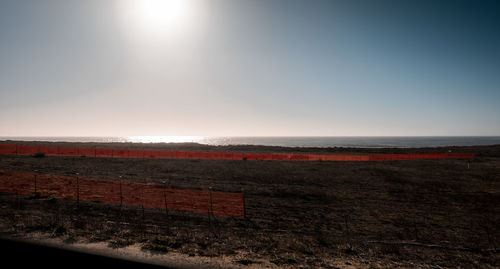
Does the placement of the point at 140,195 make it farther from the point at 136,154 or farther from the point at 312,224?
the point at 136,154

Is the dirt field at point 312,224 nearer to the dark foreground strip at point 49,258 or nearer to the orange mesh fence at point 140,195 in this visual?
the dark foreground strip at point 49,258

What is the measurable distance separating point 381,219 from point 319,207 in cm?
312

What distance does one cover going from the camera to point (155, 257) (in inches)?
158

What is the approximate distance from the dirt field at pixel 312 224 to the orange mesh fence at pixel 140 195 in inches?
39.1

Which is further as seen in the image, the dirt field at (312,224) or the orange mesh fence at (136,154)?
the orange mesh fence at (136,154)

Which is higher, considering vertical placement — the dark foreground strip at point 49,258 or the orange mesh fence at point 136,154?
the dark foreground strip at point 49,258

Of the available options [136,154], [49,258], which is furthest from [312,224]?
[136,154]

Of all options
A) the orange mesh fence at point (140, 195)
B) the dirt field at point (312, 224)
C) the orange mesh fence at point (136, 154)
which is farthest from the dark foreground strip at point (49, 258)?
the orange mesh fence at point (136, 154)

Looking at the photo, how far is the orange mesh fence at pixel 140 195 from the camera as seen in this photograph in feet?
43.6

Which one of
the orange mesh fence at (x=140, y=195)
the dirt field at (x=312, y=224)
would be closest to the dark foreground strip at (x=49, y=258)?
the dirt field at (x=312, y=224)

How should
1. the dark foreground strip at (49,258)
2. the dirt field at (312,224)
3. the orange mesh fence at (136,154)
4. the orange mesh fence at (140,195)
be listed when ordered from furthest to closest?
the orange mesh fence at (136,154) → the orange mesh fence at (140,195) → the dirt field at (312,224) → the dark foreground strip at (49,258)

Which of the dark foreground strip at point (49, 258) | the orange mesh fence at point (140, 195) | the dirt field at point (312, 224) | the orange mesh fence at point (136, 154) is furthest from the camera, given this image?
the orange mesh fence at point (136, 154)

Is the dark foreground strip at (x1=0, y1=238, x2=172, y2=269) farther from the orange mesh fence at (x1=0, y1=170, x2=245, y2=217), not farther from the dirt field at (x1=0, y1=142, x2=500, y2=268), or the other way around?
the orange mesh fence at (x1=0, y1=170, x2=245, y2=217)

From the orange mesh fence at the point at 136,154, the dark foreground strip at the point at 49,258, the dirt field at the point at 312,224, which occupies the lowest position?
the dirt field at the point at 312,224
